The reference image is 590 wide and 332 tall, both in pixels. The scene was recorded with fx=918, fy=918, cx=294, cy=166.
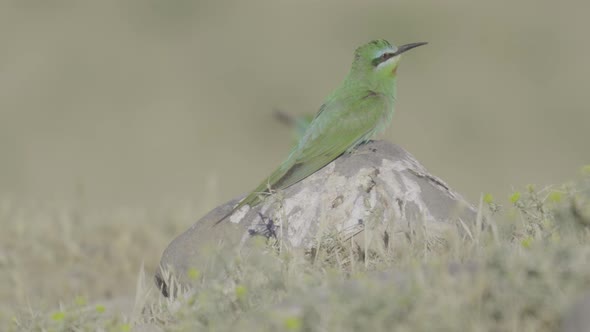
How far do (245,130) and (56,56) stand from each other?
327cm

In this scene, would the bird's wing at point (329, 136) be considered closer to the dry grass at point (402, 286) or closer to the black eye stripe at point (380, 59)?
the black eye stripe at point (380, 59)

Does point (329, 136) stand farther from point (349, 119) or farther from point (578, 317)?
point (578, 317)

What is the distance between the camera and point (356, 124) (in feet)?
15.2

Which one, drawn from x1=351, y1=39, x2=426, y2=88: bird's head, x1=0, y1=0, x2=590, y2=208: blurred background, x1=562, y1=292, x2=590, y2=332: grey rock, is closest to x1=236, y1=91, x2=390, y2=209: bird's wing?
x1=351, y1=39, x2=426, y2=88: bird's head

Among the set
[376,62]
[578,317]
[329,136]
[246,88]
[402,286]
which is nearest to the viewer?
→ [578,317]

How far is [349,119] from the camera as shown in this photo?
4.66 metres

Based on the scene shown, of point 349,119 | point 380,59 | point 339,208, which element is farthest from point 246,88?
point 339,208

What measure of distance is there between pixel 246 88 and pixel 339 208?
905 cm

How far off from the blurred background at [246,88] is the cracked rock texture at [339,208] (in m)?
5.68

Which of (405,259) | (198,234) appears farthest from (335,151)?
(405,259)

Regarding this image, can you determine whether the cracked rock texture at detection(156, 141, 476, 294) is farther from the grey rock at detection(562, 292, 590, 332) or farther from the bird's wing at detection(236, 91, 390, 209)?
the grey rock at detection(562, 292, 590, 332)

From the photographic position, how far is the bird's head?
4.94 meters

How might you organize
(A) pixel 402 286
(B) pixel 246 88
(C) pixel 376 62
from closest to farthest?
(A) pixel 402 286
(C) pixel 376 62
(B) pixel 246 88

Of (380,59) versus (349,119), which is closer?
(349,119)
